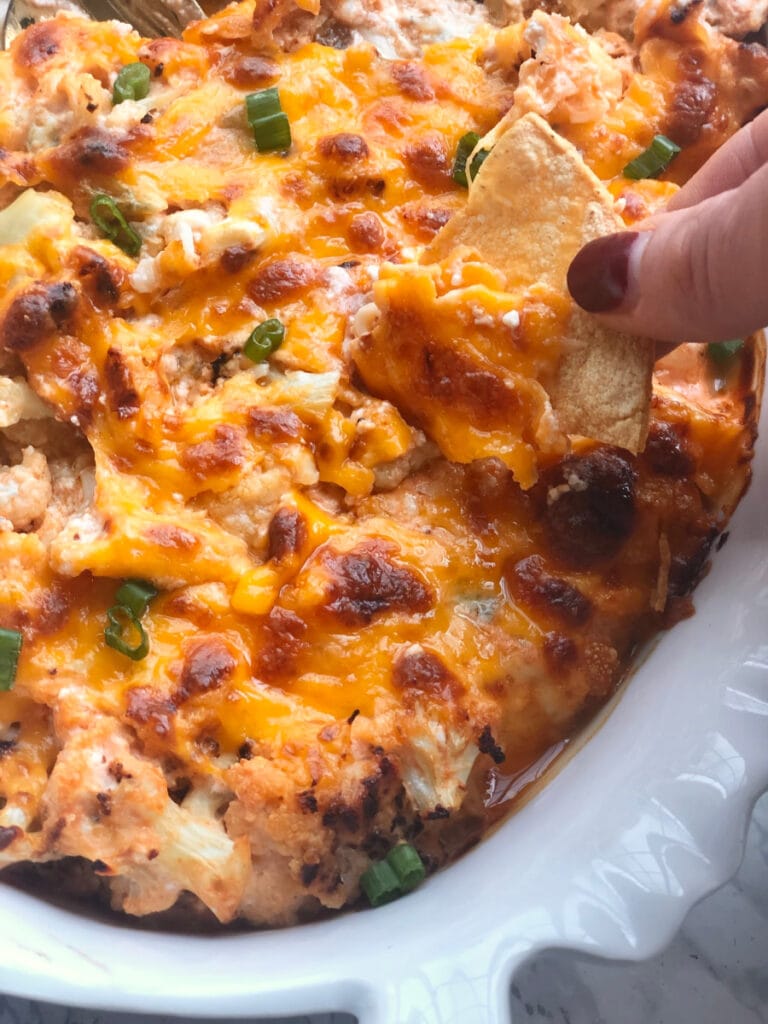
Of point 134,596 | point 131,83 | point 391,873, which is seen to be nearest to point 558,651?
point 391,873

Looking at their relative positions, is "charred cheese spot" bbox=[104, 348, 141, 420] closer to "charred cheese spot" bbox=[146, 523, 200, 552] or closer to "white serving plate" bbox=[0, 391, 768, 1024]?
"charred cheese spot" bbox=[146, 523, 200, 552]

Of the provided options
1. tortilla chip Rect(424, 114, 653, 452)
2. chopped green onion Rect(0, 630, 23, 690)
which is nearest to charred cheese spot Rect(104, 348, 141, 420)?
chopped green onion Rect(0, 630, 23, 690)

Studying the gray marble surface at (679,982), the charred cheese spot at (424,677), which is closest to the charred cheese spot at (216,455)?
the charred cheese spot at (424,677)

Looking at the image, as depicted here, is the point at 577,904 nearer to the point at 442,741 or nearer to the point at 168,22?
the point at 442,741

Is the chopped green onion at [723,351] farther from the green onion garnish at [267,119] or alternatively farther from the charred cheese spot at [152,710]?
the charred cheese spot at [152,710]

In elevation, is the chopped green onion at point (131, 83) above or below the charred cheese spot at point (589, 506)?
above
